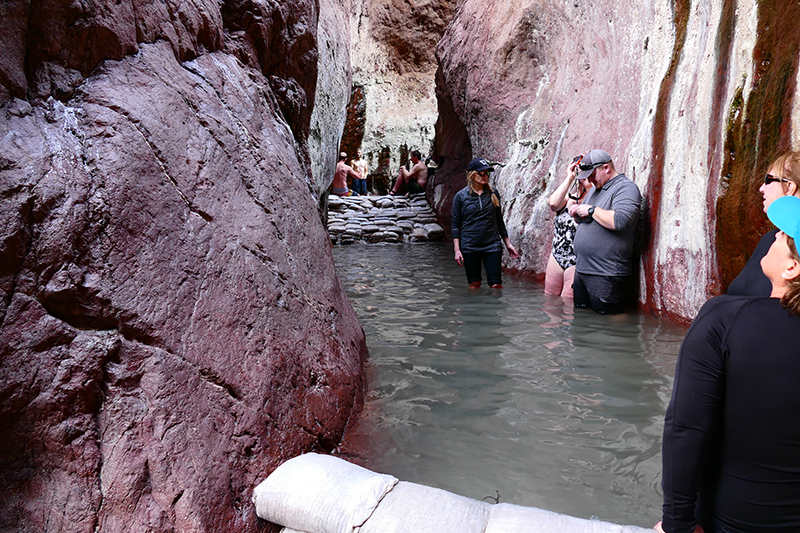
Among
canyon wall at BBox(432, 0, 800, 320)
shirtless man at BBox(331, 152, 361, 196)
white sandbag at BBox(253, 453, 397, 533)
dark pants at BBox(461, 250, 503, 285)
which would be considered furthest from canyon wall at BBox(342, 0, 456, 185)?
white sandbag at BBox(253, 453, 397, 533)

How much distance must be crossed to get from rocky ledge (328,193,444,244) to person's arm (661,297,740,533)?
504 inches

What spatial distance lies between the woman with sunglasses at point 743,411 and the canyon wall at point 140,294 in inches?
57.4

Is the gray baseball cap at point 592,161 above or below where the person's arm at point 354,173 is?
below

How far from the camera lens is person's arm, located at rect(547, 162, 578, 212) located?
525 centimetres

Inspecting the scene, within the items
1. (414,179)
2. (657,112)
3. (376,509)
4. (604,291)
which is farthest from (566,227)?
(414,179)

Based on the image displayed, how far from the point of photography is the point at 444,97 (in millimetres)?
14203

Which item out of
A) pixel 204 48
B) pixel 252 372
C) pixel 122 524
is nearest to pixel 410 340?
pixel 252 372

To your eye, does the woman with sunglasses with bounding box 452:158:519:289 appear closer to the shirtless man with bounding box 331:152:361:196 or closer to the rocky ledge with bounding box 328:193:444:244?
the rocky ledge with bounding box 328:193:444:244

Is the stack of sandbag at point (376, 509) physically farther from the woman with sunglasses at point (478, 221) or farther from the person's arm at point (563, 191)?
the woman with sunglasses at point (478, 221)

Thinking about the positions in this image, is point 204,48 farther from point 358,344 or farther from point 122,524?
point 122,524

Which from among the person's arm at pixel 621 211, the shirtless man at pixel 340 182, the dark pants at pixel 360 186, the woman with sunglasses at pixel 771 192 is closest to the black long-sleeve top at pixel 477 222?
the person's arm at pixel 621 211

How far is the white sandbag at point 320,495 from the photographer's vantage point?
1750 mm

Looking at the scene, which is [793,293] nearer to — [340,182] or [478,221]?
[478,221]

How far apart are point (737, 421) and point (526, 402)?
1.81 m
